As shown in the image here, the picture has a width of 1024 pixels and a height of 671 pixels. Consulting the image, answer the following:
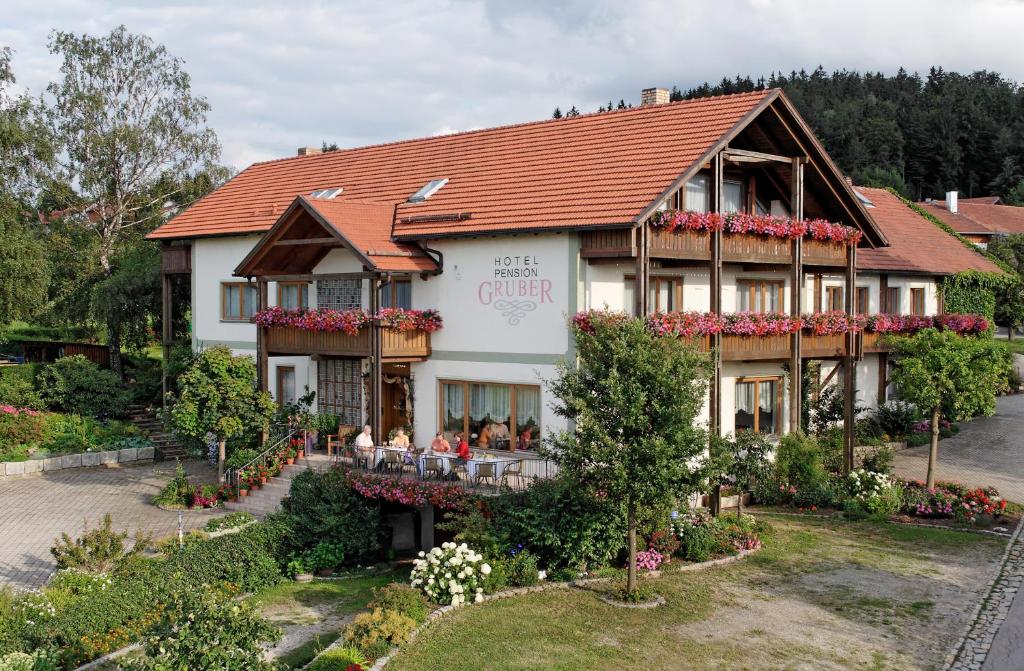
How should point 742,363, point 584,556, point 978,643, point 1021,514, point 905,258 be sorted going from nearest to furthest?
point 978,643 < point 584,556 < point 1021,514 < point 742,363 < point 905,258

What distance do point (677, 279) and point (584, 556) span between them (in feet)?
29.7

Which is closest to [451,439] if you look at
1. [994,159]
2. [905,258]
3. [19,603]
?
[19,603]

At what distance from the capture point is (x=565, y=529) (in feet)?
64.1

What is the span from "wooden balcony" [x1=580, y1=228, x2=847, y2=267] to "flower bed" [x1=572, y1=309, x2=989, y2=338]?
52.5 inches

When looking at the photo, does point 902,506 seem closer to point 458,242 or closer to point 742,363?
point 742,363

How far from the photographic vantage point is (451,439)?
25609mm

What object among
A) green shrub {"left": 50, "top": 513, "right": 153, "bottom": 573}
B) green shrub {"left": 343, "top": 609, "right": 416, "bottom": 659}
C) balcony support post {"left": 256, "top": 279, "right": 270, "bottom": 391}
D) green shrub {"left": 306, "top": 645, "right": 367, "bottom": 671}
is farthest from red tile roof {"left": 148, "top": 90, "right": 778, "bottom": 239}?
green shrub {"left": 306, "top": 645, "right": 367, "bottom": 671}

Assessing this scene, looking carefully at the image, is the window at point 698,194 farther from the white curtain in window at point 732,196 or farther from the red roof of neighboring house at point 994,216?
the red roof of neighboring house at point 994,216

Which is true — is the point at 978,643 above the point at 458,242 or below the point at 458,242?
below

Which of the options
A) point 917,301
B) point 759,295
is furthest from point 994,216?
point 759,295

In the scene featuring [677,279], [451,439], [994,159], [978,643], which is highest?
[994,159]

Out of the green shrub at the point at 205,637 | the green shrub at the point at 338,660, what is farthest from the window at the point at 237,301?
the green shrub at the point at 205,637

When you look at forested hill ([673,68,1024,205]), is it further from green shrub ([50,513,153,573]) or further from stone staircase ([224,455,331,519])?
green shrub ([50,513,153,573])

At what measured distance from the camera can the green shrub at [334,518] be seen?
72.2 ft
